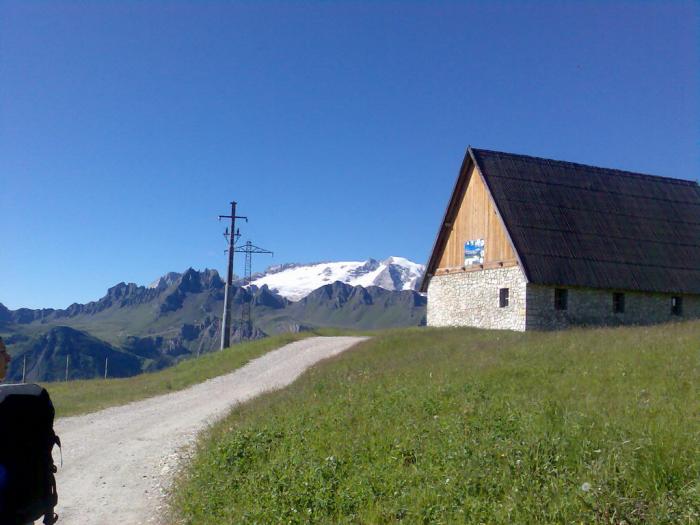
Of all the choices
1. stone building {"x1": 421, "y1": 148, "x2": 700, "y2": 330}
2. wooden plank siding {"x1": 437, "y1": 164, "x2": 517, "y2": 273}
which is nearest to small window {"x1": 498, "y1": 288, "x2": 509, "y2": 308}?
stone building {"x1": 421, "y1": 148, "x2": 700, "y2": 330}

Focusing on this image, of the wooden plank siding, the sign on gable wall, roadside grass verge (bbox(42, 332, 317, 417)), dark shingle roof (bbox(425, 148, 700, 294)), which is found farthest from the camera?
the sign on gable wall

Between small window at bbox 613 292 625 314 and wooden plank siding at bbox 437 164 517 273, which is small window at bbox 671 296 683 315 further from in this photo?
wooden plank siding at bbox 437 164 517 273

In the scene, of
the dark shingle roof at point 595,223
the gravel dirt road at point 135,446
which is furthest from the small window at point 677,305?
the gravel dirt road at point 135,446

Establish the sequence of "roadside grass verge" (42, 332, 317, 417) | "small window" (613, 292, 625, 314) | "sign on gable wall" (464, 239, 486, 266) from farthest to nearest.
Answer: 1. "sign on gable wall" (464, 239, 486, 266)
2. "small window" (613, 292, 625, 314)
3. "roadside grass verge" (42, 332, 317, 417)

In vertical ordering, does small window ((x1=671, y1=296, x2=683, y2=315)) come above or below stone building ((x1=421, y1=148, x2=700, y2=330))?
below

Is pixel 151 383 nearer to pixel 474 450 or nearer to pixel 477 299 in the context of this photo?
pixel 477 299

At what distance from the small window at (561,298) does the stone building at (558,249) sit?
0.15 ft

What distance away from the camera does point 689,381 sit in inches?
392

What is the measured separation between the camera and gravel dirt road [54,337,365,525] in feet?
30.0

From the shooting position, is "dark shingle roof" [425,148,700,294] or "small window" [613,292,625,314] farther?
"small window" [613,292,625,314]

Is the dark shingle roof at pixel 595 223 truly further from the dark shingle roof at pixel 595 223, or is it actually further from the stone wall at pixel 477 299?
the stone wall at pixel 477 299

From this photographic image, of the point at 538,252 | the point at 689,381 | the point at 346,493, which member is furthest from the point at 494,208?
the point at 346,493

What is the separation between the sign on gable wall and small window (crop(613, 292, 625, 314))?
19.7 feet

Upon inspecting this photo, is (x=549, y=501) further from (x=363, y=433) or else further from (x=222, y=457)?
(x=222, y=457)
